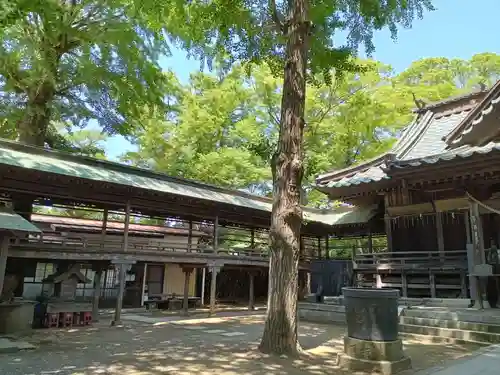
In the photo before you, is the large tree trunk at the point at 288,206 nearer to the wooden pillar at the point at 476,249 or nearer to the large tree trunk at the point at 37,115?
the wooden pillar at the point at 476,249

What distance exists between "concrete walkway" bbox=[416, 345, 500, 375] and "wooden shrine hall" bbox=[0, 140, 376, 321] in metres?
9.39

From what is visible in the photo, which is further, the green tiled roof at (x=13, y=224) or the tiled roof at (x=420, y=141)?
the tiled roof at (x=420, y=141)

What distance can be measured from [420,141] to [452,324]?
8.35m

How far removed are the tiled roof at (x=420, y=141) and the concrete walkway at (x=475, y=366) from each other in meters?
7.33

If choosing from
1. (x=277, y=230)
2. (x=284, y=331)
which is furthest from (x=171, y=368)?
(x=277, y=230)

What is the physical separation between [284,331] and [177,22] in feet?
26.2

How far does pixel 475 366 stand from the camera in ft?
18.3

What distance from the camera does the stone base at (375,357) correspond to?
20.2 ft

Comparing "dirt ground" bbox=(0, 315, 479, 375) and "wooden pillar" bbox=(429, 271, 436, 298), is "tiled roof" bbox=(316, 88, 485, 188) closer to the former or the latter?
"wooden pillar" bbox=(429, 271, 436, 298)

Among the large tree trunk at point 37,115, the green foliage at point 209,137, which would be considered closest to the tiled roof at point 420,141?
the green foliage at point 209,137

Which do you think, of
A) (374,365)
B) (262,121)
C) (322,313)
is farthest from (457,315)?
(262,121)

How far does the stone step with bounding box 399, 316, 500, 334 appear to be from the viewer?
8422 mm

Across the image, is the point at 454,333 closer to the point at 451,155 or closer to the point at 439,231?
the point at 451,155

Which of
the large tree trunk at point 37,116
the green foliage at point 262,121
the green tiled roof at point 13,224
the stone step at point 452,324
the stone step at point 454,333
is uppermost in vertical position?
the green foliage at point 262,121
